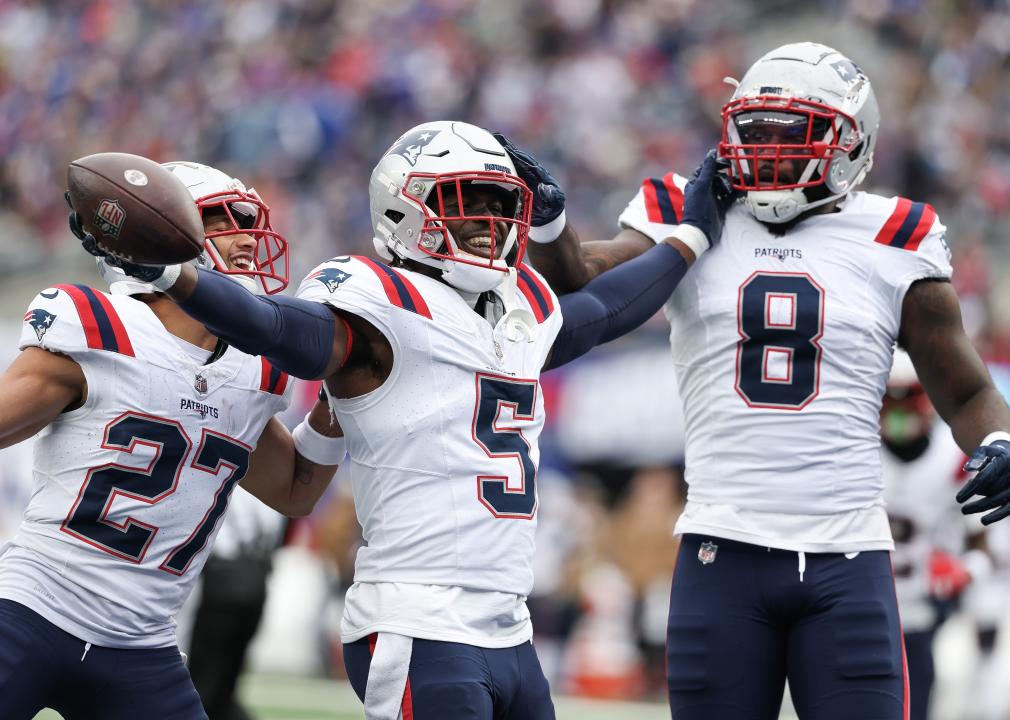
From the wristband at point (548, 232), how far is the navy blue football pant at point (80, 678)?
1.35 metres

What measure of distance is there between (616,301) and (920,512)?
8.66 ft

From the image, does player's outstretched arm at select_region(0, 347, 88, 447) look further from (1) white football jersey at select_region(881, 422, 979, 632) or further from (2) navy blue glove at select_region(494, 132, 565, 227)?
(1) white football jersey at select_region(881, 422, 979, 632)

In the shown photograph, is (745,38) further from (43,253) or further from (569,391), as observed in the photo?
(43,253)

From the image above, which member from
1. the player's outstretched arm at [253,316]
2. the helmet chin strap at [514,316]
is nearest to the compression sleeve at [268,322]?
the player's outstretched arm at [253,316]

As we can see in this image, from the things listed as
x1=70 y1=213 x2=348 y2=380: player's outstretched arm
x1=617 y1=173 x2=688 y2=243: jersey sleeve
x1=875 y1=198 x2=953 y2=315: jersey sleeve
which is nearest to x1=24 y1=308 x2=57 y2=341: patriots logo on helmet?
x1=70 y1=213 x2=348 y2=380: player's outstretched arm

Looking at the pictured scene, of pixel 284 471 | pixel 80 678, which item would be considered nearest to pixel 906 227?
pixel 284 471

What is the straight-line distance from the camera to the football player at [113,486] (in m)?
3.47

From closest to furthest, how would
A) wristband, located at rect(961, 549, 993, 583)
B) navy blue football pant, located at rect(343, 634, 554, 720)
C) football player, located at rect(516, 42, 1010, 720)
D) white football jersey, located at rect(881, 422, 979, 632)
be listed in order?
navy blue football pant, located at rect(343, 634, 554, 720)
football player, located at rect(516, 42, 1010, 720)
white football jersey, located at rect(881, 422, 979, 632)
wristband, located at rect(961, 549, 993, 583)

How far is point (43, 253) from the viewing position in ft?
42.8

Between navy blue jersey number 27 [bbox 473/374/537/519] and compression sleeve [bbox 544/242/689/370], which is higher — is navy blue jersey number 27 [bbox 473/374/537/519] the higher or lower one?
the lower one

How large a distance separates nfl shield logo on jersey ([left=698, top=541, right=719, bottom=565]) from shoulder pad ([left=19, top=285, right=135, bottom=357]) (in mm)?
1474

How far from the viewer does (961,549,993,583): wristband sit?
21.0ft

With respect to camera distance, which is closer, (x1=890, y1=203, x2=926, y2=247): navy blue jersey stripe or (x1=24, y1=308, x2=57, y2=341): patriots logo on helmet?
(x1=24, y1=308, x2=57, y2=341): patriots logo on helmet

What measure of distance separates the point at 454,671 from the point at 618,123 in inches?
341
